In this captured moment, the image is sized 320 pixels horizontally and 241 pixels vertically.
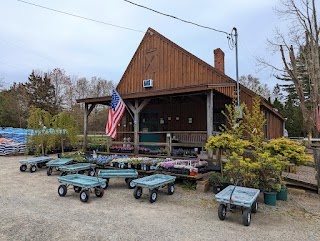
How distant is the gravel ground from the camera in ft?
12.4

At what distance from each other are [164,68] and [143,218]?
9.33 meters

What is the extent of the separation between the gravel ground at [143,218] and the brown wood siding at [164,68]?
6623 mm

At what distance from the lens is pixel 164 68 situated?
12.6m

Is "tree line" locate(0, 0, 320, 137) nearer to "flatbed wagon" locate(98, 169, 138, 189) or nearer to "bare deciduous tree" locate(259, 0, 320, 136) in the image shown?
"bare deciduous tree" locate(259, 0, 320, 136)

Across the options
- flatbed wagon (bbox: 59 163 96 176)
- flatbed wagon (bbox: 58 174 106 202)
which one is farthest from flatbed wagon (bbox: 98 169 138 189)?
flatbed wagon (bbox: 59 163 96 176)

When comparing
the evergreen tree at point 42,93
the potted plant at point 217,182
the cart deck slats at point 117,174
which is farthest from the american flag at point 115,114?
the evergreen tree at point 42,93

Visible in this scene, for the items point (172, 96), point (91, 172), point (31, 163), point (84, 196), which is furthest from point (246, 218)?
point (31, 163)

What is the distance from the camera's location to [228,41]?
1059 centimetres

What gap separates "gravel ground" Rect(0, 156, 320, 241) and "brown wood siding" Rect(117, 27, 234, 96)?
6.62m

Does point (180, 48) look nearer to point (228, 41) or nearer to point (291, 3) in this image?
point (228, 41)

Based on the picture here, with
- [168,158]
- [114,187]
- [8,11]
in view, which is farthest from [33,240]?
[8,11]

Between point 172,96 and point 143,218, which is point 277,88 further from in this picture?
point 143,218

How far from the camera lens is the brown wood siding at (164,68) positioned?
11492 mm

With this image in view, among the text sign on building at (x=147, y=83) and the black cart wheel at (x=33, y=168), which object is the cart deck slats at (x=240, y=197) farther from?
the text sign on building at (x=147, y=83)
